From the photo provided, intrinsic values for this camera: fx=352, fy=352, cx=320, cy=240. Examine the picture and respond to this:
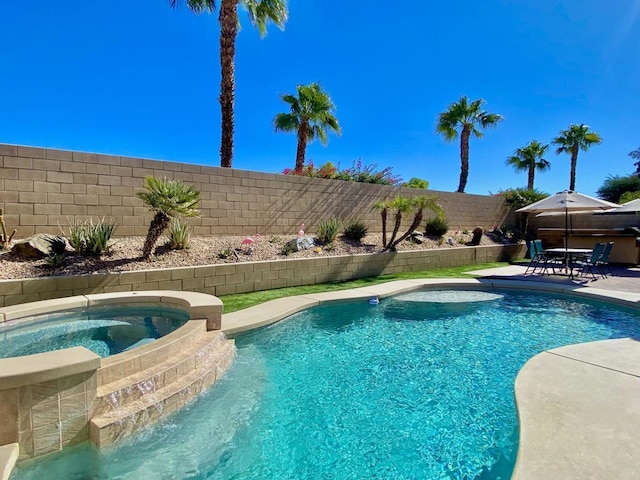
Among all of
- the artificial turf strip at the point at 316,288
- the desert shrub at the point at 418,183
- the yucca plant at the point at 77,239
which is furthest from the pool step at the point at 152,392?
the desert shrub at the point at 418,183

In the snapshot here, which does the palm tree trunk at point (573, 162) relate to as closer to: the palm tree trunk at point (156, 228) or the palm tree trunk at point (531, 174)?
the palm tree trunk at point (531, 174)

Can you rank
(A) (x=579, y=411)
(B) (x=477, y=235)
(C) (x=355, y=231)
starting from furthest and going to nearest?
(B) (x=477, y=235) → (C) (x=355, y=231) → (A) (x=579, y=411)

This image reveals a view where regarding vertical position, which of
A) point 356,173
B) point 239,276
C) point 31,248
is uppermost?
point 356,173

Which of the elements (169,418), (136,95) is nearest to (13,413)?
(169,418)

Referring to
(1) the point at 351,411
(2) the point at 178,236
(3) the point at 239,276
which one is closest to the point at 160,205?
(2) the point at 178,236

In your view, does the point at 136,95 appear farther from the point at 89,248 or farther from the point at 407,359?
the point at 407,359

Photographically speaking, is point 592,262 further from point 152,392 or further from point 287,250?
point 152,392

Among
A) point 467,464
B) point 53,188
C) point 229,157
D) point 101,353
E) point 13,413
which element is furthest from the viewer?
point 229,157

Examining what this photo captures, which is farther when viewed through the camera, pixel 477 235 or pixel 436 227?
pixel 477 235

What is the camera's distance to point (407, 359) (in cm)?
446

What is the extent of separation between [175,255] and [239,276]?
1455 millimetres

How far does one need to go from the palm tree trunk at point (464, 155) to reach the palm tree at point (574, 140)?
10399 millimetres

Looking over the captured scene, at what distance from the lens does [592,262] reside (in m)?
9.98

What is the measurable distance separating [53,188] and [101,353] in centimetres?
535
